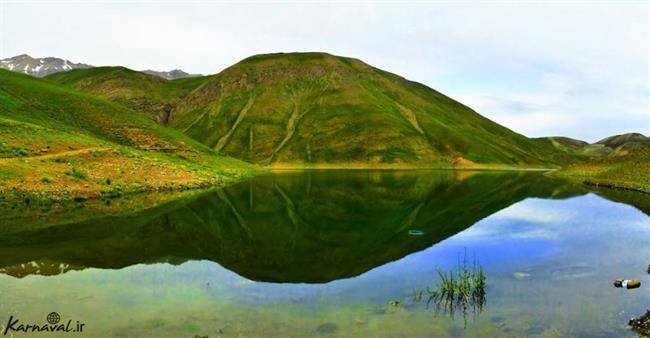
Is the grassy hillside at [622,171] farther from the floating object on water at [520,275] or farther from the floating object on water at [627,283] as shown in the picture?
the floating object on water at [520,275]

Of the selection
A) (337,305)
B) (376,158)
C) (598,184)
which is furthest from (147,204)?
(376,158)

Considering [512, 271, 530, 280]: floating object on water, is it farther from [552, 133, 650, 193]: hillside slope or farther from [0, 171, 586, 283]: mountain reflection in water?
[552, 133, 650, 193]: hillside slope

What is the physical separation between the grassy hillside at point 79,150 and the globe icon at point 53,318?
34.3 meters

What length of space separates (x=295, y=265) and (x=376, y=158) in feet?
532

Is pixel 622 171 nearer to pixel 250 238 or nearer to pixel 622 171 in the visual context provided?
pixel 622 171

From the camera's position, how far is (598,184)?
85625mm

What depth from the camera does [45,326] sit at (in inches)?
585

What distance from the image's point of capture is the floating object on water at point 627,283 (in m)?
19.6

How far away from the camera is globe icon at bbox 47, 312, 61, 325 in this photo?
1532 cm

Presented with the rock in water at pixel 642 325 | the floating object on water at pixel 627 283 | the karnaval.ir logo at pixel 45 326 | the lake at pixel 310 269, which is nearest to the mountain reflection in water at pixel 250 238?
the lake at pixel 310 269

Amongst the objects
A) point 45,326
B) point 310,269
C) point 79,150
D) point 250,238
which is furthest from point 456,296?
point 79,150

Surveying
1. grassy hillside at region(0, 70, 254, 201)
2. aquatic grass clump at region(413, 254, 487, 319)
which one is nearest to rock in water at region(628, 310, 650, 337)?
aquatic grass clump at region(413, 254, 487, 319)

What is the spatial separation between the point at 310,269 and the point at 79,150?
2146 inches

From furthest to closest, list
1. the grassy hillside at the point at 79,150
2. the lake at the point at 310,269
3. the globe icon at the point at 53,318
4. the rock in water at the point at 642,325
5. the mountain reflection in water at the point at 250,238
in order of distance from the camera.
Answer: the grassy hillside at the point at 79,150 → the mountain reflection in water at the point at 250,238 → the lake at the point at 310,269 → the globe icon at the point at 53,318 → the rock in water at the point at 642,325
